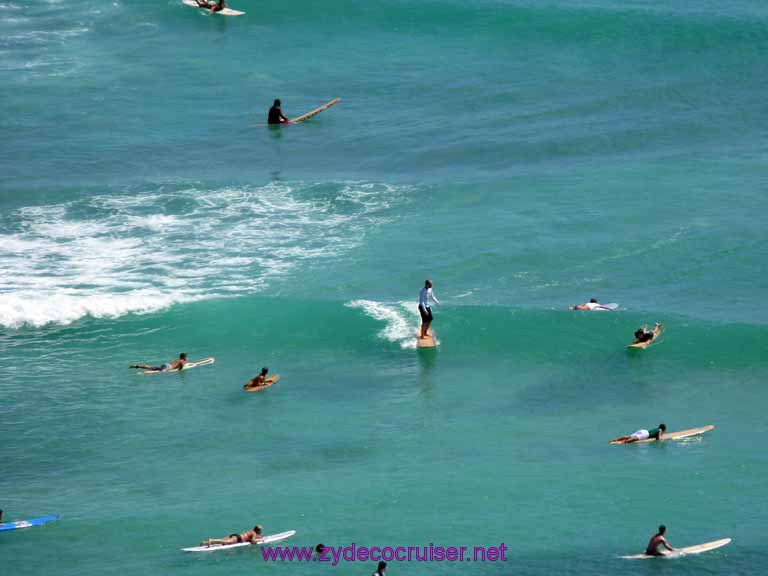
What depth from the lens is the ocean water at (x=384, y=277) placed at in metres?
29.5

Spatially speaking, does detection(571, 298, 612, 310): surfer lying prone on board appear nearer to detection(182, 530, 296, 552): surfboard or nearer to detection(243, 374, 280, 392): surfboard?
detection(243, 374, 280, 392): surfboard

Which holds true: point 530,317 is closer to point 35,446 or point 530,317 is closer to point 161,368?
point 161,368

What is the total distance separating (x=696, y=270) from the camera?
41.6m

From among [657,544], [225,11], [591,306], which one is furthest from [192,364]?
[225,11]

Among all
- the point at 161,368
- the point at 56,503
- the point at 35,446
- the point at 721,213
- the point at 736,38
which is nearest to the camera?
the point at 56,503

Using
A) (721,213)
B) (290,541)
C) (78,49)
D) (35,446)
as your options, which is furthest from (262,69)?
(290,541)

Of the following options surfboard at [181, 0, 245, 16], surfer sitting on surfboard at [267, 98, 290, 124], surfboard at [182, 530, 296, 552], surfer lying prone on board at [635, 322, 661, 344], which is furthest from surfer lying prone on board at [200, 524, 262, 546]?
surfboard at [181, 0, 245, 16]

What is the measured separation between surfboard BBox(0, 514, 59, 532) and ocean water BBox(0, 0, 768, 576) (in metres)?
0.18

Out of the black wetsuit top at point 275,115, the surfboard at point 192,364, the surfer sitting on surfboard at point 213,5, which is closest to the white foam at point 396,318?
the surfboard at point 192,364

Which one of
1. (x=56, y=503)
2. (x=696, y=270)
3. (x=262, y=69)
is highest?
(x=262, y=69)

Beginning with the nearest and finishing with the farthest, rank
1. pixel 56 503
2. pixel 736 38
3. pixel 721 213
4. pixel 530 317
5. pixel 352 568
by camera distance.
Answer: pixel 352 568, pixel 56 503, pixel 530 317, pixel 721 213, pixel 736 38

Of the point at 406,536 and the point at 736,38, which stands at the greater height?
the point at 736,38

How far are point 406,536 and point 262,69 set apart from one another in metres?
36.3

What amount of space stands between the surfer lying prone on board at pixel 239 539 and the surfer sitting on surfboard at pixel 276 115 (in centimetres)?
2933
